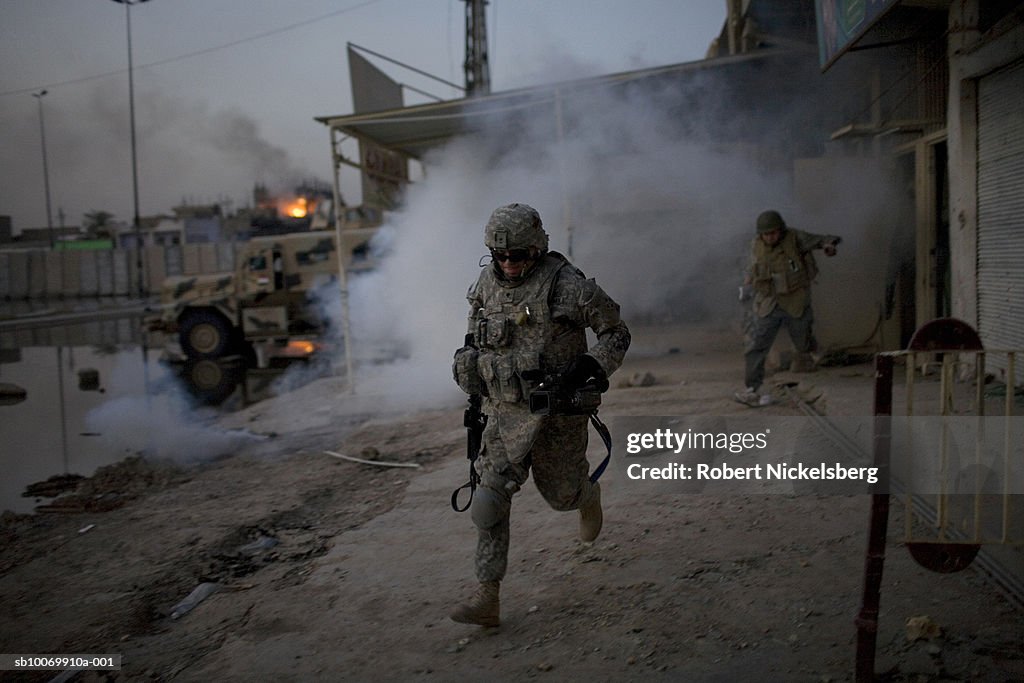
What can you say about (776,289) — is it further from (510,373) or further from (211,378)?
(211,378)

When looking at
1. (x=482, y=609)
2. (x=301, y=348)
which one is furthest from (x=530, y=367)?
(x=301, y=348)

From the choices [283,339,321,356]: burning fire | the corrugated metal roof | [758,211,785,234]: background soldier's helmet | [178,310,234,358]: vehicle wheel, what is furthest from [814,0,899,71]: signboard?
[178,310,234,358]: vehicle wheel

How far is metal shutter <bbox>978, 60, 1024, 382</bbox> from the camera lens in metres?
5.25

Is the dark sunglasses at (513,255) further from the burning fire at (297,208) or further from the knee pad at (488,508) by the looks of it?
the burning fire at (297,208)

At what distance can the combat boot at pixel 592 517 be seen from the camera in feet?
10.7

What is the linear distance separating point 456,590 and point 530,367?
3.35 ft

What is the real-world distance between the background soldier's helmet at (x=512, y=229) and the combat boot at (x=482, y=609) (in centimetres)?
123

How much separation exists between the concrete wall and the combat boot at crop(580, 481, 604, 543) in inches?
1309

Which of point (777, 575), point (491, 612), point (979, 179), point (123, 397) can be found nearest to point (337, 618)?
point (491, 612)

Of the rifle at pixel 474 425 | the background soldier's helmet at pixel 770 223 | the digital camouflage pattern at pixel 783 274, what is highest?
the background soldier's helmet at pixel 770 223

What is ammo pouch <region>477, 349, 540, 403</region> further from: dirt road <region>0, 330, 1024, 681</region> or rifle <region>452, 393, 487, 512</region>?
dirt road <region>0, 330, 1024, 681</region>

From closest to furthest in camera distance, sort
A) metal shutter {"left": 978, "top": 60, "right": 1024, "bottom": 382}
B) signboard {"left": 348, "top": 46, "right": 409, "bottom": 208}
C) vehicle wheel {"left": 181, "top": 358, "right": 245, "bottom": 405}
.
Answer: metal shutter {"left": 978, "top": 60, "right": 1024, "bottom": 382} < signboard {"left": 348, "top": 46, "right": 409, "bottom": 208} < vehicle wheel {"left": 181, "top": 358, "right": 245, "bottom": 405}

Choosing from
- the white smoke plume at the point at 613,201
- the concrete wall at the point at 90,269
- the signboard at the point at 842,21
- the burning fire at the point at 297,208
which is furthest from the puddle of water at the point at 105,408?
the concrete wall at the point at 90,269

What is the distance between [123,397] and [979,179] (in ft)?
30.1
